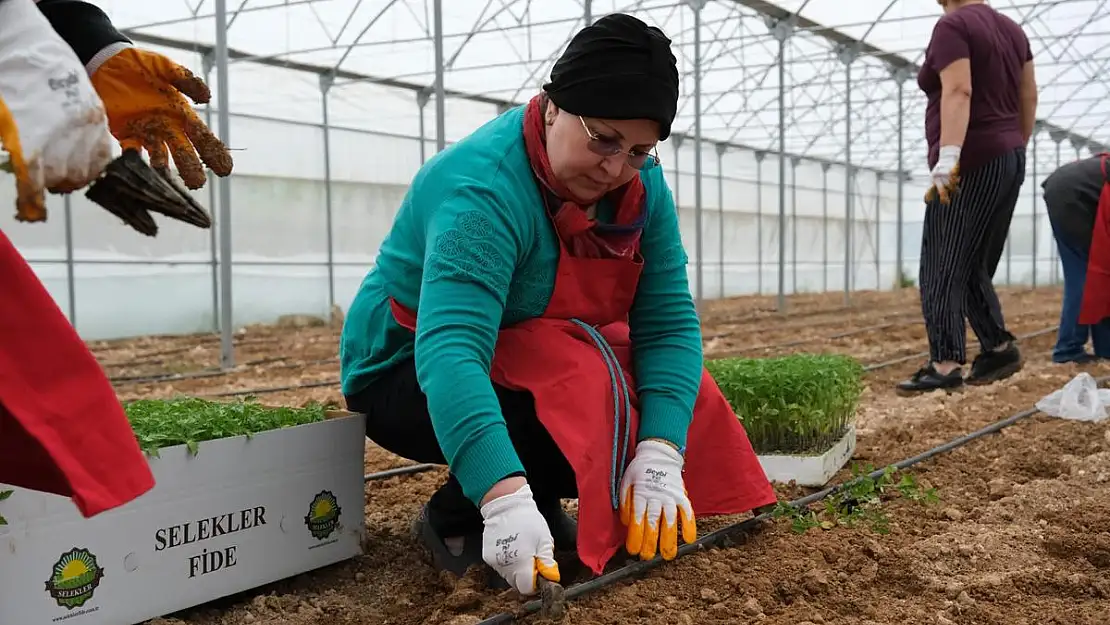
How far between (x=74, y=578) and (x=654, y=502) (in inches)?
39.4

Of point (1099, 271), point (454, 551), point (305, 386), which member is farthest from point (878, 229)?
point (454, 551)

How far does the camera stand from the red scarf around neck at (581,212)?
6.19 ft

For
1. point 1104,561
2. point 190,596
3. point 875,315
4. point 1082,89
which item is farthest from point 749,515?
point 1082,89

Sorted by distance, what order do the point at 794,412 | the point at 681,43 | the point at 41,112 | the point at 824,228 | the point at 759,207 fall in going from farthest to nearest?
the point at 824,228, the point at 759,207, the point at 681,43, the point at 794,412, the point at 41,112

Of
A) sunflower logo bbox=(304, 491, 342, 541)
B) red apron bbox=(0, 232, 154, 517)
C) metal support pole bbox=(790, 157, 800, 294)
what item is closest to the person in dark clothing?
sunflower logo bbox=(304, 491, 342, 541)

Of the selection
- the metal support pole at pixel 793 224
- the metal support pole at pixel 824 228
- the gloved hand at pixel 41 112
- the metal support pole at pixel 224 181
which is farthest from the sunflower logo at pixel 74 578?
the metal support pole at pixel 824 228

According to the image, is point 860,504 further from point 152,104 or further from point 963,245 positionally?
point 963,245

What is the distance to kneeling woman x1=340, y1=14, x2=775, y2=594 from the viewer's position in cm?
167

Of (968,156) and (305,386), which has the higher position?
(968,156)

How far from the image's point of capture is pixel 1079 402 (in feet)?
11.4

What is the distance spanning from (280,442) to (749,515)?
3.69ft

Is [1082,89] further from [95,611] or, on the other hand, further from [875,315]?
[95,611]

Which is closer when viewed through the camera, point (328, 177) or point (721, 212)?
point (328, 177)

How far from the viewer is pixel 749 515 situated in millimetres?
2375
